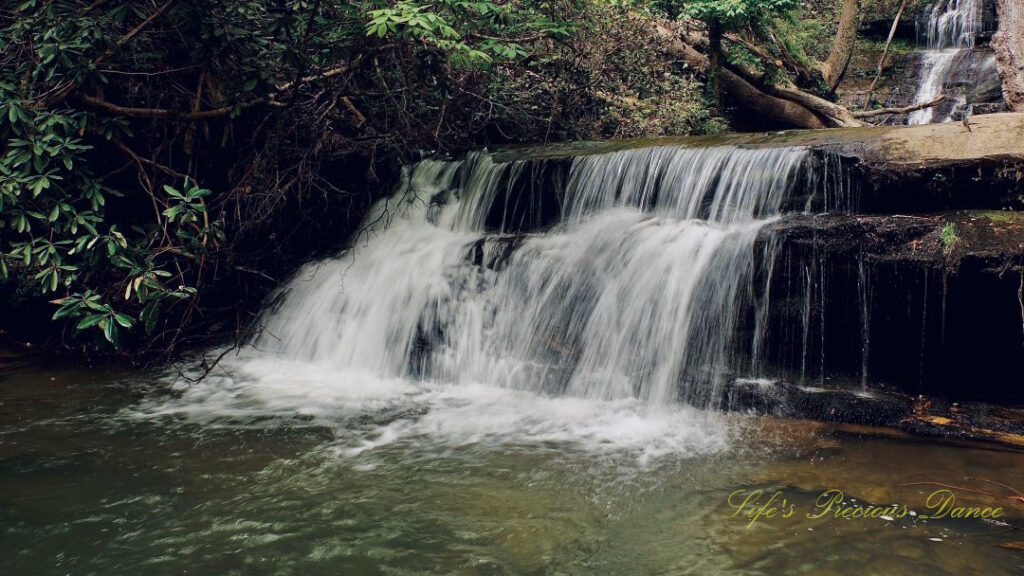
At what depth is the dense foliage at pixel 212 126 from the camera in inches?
225

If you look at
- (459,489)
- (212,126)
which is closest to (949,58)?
(212,126)

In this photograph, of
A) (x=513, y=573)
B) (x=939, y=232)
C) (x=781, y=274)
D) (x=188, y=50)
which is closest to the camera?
(x=513, y=573)

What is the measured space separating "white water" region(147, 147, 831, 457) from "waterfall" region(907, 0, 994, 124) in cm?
819

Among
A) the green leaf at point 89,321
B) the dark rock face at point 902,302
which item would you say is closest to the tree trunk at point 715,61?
the dark rock face at point 902,302

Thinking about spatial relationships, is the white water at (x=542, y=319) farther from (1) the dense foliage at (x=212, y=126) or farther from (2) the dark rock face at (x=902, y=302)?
(1) the dense foliage at (x=212, y=126)

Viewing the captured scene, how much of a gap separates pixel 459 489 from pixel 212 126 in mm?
5402

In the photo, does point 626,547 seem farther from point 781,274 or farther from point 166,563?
point 781,274

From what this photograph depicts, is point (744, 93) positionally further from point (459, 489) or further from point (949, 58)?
point (459, 489)

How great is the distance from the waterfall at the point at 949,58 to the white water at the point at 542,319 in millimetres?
8194

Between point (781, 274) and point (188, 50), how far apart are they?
19.1ft

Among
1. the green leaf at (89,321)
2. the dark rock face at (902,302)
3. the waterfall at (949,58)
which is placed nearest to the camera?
the dark rock face at (902,302)

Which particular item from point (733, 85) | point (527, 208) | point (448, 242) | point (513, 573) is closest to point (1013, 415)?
point (513, 573)

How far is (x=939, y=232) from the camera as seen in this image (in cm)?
508

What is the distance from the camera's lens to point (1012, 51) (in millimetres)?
7766
